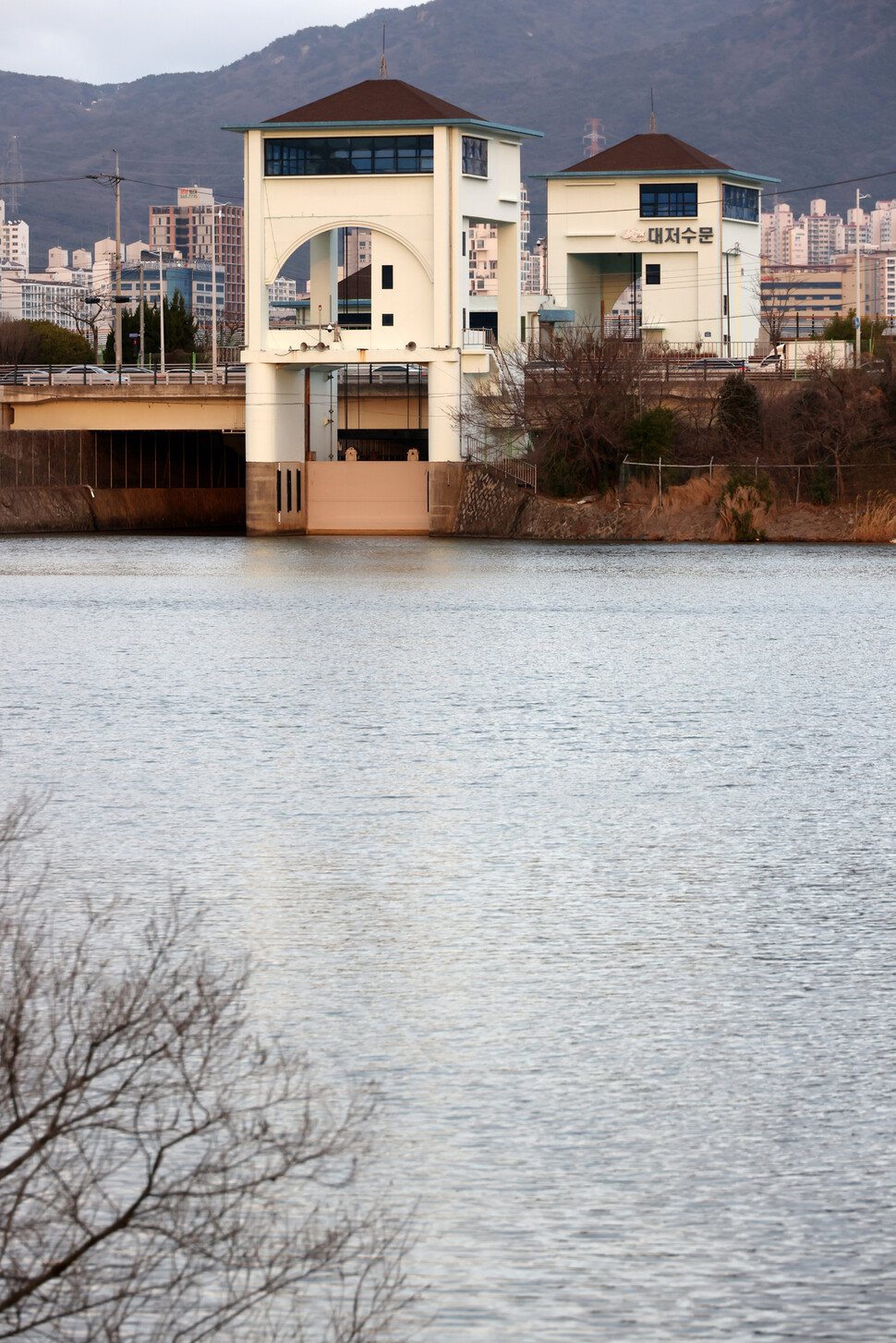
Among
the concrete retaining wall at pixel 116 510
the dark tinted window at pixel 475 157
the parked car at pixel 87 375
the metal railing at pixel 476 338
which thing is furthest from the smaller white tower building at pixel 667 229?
the parked car at pixel 87 375

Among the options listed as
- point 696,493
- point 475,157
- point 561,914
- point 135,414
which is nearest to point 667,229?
point 475,157

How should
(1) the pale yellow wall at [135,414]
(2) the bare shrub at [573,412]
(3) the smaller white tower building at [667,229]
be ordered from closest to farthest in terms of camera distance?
1. (2) the bare shrub at [573,412]
2. (1) the pale yellow wall at [135,414]
3. (3) the smaller white tower building at [667,229]

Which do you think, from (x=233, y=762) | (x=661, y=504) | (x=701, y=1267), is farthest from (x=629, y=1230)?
(x=661, y=504)

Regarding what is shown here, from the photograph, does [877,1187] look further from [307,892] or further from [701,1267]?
[307,892]

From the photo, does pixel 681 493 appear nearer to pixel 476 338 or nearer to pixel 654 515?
pixel 654 515

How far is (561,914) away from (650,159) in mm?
93605

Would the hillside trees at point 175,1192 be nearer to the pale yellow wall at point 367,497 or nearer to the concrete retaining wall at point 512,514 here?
the concrete retaining wall at point 512,514

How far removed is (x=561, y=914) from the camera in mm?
14398

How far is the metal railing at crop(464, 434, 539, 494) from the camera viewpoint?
78.7 meters

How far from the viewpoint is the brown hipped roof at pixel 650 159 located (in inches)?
4006

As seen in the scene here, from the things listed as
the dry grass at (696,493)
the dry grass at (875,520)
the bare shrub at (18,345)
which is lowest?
the dry grass at (875,520)

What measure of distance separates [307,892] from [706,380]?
6801 cm

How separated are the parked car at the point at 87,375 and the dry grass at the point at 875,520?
32428 millimetres

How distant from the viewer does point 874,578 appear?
54.1m
